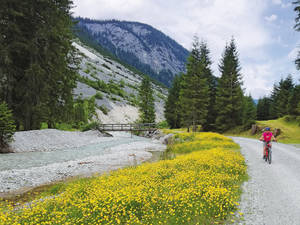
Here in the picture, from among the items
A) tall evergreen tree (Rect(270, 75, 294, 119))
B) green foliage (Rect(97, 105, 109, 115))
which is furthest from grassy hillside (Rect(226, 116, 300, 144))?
green foliage (Rect(97, 105, 109, 115))

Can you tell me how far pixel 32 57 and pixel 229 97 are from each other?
32941mm

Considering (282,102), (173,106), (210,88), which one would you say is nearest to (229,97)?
(210,88)

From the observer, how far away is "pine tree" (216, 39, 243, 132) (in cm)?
3697

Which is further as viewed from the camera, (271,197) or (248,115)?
(248,115)

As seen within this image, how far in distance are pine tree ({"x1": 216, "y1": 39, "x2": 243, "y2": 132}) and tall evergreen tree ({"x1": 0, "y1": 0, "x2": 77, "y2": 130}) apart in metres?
28.6

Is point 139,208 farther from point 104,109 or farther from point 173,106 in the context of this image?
point 104,109

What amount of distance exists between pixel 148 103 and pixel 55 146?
28981 mm

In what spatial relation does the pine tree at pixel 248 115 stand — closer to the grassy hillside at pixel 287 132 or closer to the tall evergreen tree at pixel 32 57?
the grassy hillside at pixel 287 132

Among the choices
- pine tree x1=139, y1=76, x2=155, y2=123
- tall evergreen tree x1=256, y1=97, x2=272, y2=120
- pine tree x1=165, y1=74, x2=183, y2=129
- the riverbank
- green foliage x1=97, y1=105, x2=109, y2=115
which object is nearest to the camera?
the riverbank

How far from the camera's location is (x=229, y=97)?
121 ft

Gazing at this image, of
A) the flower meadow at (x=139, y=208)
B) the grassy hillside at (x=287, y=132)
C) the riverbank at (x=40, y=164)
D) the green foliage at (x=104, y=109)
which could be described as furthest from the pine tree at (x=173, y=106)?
the flower meadow at (x=139, y=208)

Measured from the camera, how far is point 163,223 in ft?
14.7

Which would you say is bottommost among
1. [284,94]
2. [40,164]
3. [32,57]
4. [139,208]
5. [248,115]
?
[40,164]

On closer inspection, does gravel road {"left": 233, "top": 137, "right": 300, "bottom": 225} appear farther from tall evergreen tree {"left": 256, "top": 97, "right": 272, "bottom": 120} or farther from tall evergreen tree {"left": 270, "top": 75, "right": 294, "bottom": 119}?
tall evergreen tree {"left": 256, "top": 97, "right": 272, "bottom": 120}
